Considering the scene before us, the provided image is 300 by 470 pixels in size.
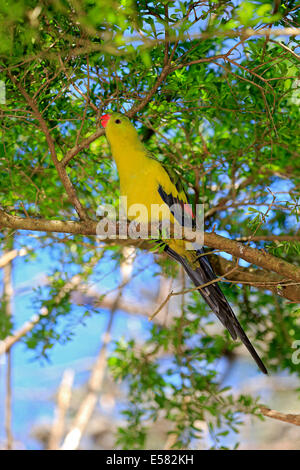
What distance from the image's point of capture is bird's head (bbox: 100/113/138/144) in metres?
1.46

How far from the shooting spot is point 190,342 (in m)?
2.18

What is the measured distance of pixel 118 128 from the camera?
59.3 inches

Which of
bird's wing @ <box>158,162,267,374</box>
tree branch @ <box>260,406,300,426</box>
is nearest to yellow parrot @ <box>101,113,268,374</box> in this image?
bird's wing @ <box>158,162,267,374</box>

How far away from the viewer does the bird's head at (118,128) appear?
1.46m

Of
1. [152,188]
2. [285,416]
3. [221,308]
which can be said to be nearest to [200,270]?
[221,308]

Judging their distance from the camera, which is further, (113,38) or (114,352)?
(114,352)

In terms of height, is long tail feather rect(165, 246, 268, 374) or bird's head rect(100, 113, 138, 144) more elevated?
bird's head rect(100, 113, 138, 144)

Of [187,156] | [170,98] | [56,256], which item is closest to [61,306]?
[56,256]

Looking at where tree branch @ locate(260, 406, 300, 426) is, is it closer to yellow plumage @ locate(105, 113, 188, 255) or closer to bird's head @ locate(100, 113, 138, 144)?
yellow plumage @ locate(105, 113, 188, 255)

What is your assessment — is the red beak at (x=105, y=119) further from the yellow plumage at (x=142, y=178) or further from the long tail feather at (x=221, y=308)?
the long tail feather at (x=221, y=308)

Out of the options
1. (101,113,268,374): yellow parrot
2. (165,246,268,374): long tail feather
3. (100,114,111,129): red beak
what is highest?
(100,114,111,129): red beak

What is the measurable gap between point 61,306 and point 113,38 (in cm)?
127
